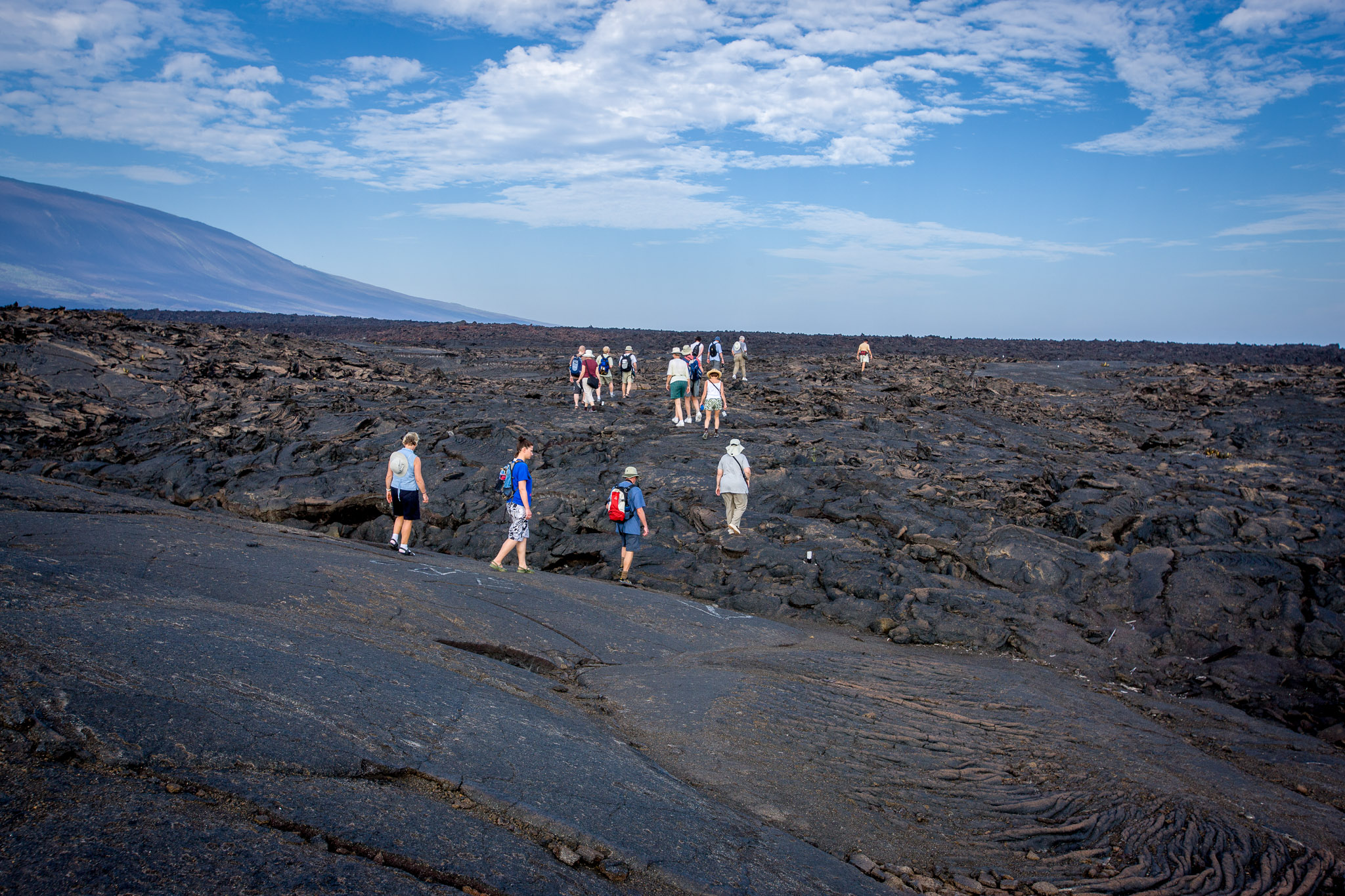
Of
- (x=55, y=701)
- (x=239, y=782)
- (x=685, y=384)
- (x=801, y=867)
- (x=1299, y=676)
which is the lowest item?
(x=1299, y=676)

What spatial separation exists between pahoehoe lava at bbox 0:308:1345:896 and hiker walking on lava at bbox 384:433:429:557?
0.62 meters

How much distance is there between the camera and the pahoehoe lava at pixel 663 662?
412cm

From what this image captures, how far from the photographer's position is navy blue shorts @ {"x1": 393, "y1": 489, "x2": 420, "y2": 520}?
11758 mm

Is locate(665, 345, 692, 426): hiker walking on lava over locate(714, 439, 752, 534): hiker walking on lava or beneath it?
over

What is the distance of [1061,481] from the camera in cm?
1825

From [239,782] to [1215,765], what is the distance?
28.5 ft

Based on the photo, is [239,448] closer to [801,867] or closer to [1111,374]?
[801,867]

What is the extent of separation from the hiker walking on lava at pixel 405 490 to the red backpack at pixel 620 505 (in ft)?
9.44

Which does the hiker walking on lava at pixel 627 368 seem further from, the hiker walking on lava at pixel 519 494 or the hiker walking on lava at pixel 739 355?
the hiker walking on lava at pixel 519 494

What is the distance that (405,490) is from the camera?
11.8 metres

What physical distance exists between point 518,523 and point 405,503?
1.89 meters

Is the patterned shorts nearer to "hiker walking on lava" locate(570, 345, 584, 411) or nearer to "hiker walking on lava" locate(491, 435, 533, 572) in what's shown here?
"hiker walking on lava" locate(491, 435, 533, 572)

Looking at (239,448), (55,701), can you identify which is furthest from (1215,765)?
(239,448)

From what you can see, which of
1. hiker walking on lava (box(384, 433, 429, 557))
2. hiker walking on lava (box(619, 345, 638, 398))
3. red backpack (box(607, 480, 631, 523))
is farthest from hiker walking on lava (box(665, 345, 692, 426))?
hiker walking on lava (box(384, 433, 429, 557))
